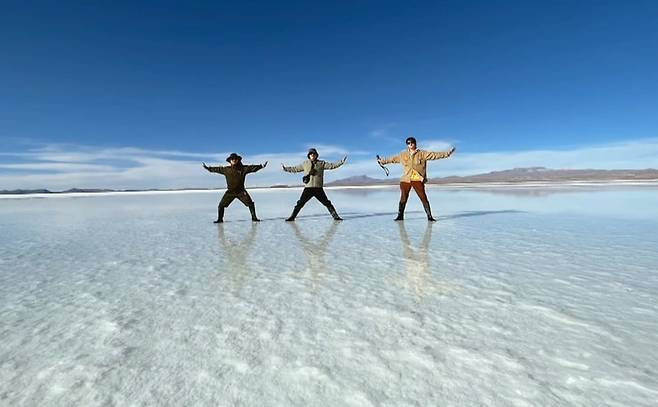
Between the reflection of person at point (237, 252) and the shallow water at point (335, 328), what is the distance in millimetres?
48

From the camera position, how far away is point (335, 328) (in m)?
2.55

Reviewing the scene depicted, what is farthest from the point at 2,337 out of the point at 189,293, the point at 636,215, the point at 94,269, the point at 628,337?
the point at 636,215

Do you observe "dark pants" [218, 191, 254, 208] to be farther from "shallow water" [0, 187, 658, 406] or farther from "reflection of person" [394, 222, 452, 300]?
"reflection of person" [394, 222, 452, 300]

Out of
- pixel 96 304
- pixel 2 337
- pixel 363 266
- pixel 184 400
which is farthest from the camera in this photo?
pixel 363 266

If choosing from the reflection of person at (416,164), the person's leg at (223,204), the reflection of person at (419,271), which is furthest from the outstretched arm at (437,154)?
the person's leg at (223,204)

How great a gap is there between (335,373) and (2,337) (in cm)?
226

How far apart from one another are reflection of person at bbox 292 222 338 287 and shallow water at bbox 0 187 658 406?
5 cm

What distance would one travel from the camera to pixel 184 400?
5.78 ft

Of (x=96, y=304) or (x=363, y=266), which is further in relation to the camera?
(x=363, y=266)

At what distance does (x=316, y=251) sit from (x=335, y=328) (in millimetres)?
3010

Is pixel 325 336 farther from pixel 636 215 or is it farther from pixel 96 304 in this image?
pixel 636 215

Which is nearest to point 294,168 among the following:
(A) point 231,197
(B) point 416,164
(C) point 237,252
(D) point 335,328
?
(A) point 231,197

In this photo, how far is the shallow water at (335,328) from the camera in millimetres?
1823

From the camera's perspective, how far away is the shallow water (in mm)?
1823
